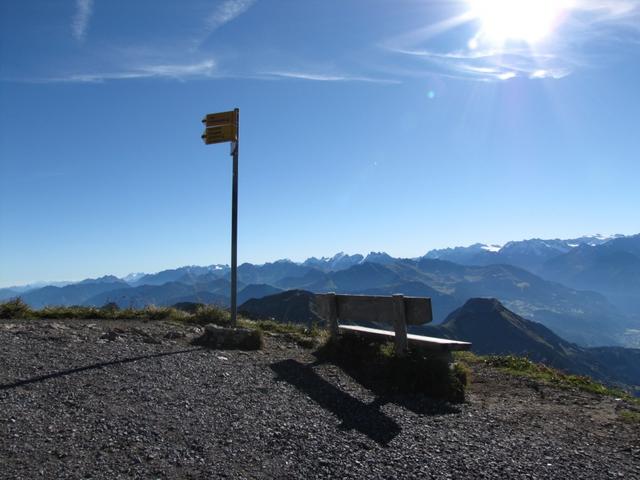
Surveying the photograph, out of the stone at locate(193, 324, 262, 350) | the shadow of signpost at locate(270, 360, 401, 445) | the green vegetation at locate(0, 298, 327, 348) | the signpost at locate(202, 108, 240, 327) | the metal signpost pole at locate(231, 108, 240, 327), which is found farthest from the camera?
the green vegetation at locate(0, 298, 327, 348)

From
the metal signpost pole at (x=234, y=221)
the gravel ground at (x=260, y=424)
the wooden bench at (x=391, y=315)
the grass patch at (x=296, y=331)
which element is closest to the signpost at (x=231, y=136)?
the metal signpost pole at (x=234, y=221)

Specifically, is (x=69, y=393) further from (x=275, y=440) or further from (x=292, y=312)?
(x=292, y=312)

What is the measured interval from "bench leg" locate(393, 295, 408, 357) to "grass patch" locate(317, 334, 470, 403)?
0.50ft

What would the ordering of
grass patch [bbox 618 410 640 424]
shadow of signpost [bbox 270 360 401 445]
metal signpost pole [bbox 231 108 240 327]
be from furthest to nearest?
metal signpost pole [bbox 231 108 240 327]
grass patch [bbox 618 410 640 424]
shadow of signpost [bbox 270 360 401 445]

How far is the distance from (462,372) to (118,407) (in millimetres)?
5596

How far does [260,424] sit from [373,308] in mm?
4260

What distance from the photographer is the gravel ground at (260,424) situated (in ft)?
14.9

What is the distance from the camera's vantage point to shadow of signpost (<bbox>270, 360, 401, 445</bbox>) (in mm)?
5797

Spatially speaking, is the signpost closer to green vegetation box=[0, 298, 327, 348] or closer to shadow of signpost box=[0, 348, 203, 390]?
green vegetation box=[0, 298, 327, 348]

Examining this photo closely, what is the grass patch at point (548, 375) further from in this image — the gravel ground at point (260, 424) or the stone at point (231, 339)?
the stone at point (231, 339)

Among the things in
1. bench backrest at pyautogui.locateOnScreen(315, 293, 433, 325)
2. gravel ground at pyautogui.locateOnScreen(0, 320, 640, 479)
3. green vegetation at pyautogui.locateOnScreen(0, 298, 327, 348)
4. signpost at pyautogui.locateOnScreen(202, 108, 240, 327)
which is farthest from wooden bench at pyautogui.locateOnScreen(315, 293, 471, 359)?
signpost at pyautogui.locateOnScreen(202, 108, 240, 327)

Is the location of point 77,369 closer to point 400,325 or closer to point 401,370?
point 401,370

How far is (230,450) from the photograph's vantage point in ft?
15.9

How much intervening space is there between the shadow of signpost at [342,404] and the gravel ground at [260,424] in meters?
0.03
